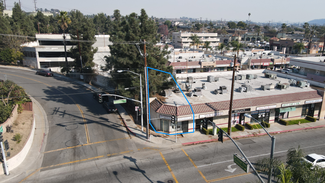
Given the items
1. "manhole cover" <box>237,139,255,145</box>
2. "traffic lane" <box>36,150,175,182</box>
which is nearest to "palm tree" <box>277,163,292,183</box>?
"traffic lane" <box>36,150,175,182</box>

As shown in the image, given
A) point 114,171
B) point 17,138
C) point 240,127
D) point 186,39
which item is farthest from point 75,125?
point 186,39

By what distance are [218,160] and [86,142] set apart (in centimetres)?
1579

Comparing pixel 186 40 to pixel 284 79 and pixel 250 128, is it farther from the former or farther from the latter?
pixel 250 128

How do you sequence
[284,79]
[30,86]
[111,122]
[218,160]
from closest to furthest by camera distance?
[218,160] < [111,122] < [284,79] < [30,86]

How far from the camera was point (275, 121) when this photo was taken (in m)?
34.6

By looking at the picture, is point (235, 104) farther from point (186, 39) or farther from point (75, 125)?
point (186, 39)

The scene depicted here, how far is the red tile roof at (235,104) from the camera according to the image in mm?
28781

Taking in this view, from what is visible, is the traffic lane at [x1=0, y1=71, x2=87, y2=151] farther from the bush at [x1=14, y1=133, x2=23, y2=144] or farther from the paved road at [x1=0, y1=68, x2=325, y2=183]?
the bush at [x1=14, y1=133, x2=23, y2=144]

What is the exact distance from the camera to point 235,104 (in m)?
→ 30.7

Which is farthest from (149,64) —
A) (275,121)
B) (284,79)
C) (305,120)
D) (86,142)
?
(284,79)

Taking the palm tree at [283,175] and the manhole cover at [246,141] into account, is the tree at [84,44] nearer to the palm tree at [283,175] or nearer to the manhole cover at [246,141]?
the manhole cover at [246,141]

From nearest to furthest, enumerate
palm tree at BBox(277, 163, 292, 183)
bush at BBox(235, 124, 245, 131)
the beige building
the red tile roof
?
palm tree at BBox(277, 163, 292, 183) → the red tile roof → bush at BBox(235, 124, 245, 131) → the beige building

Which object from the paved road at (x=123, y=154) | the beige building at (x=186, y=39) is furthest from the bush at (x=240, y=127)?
the beige building at (x=186, y=39)

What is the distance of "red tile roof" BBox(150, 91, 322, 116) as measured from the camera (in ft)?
94.4
